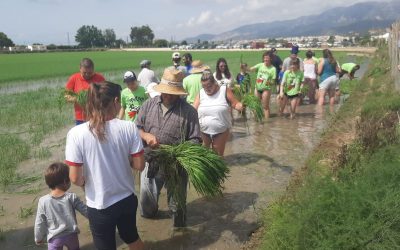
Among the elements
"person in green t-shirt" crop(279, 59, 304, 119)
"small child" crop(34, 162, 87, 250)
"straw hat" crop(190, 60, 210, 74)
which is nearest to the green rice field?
"person in green t-shirt" crop(279, 59, 304, 119)

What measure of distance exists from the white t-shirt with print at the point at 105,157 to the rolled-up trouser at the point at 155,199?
3.68 ft

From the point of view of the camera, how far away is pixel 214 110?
6156 mm

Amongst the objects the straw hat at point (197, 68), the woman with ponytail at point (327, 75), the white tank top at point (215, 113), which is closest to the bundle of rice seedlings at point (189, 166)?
the white tank top at point (215, 113)

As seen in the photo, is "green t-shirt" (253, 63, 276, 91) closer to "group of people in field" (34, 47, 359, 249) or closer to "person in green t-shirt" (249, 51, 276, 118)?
"person in green t-shirt" (249, 51, 276, 118)

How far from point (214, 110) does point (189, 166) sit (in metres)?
2.07

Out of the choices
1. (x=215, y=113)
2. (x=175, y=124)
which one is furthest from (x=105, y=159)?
(x=215, y=113)

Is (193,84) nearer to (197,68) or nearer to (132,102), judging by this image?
(197,68)

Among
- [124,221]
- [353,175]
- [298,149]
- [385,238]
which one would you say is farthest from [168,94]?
[298,149]

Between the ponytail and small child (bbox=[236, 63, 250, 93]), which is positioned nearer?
the ponytail

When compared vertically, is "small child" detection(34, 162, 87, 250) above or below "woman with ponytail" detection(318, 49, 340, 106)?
below

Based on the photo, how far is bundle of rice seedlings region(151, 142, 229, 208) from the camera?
4.22 meters

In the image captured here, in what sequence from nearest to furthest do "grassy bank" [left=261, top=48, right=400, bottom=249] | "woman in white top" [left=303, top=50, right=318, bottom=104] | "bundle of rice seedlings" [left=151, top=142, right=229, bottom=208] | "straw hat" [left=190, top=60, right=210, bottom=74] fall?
1. "grassy bank" [left=261, top=48, right=400, bottom=249]
2. "bundle of rice seedlings" [left=151, top=142, right=229, bottom=208]
3. "straw hat" [left=190, top=60, right=210, bottom=74]
4. "woman in white top" [left=303, top=50, right=318, bottom=104]

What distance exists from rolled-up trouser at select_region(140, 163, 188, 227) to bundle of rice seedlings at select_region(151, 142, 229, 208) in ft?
0.32

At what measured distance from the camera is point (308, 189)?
14.1 feet
